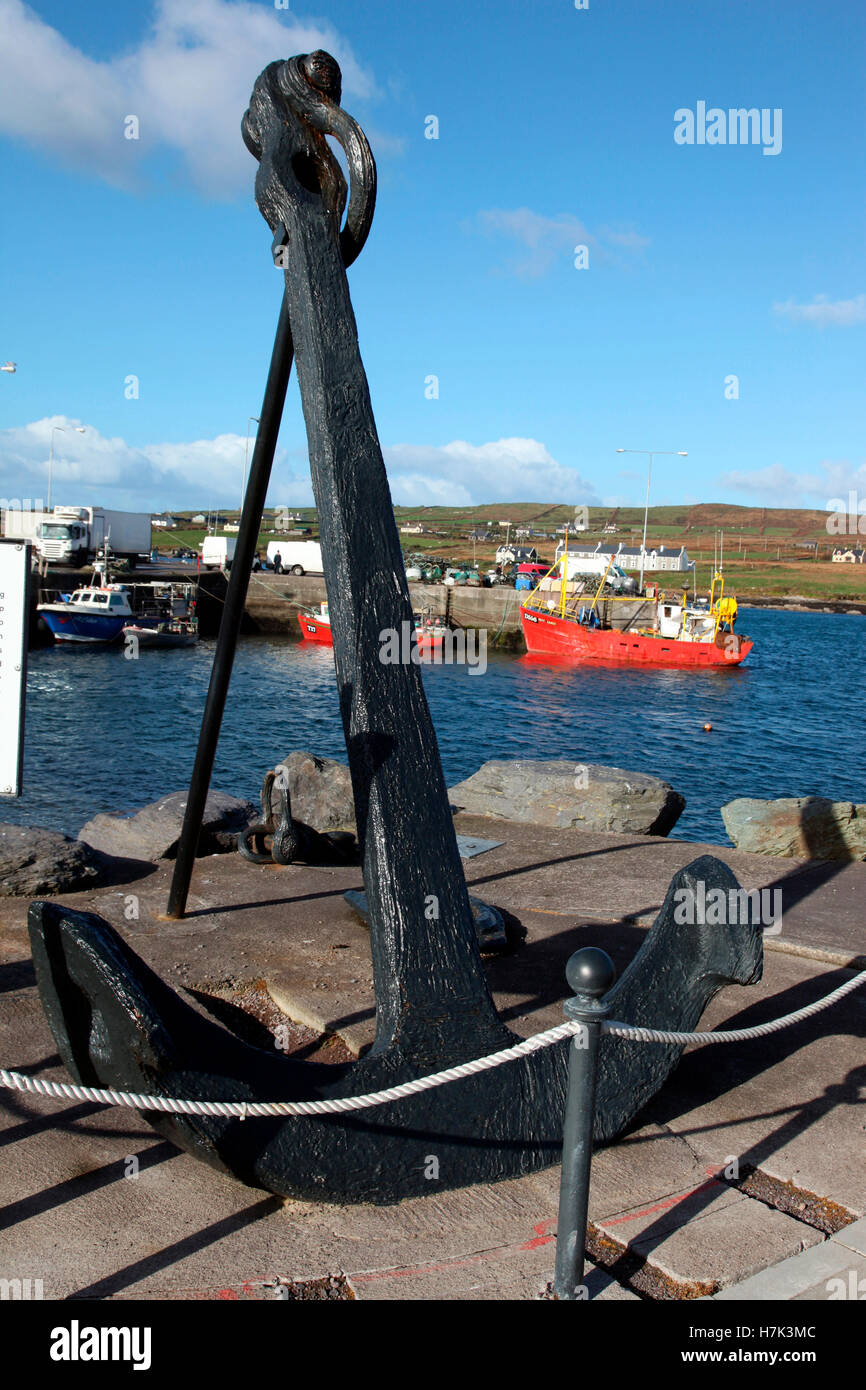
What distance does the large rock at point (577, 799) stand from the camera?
8750 mm

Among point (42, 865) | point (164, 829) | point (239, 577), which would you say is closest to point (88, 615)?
point (164, 829)

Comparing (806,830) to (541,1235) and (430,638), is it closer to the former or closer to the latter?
(541,1235)

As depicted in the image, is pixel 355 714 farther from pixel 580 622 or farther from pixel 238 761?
pixel 580 622

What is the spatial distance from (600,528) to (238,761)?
442 ft

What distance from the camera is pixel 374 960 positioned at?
10.5 feet

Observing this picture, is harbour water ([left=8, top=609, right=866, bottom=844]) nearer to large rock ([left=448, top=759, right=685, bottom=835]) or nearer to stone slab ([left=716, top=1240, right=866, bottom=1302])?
large rock ([left=448, top=759, right=685, bottom=835])

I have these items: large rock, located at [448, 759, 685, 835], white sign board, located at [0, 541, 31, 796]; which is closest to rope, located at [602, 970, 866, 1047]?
white sign board, located at [0, 541, 31, 796]

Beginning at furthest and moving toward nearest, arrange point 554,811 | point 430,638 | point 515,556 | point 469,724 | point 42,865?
point 515,556 → point 430,638 → point 469,724 → point 554,811 → point 42,865

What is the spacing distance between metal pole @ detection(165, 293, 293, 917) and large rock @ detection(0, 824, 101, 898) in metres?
1.10

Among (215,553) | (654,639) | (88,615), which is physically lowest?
(654,639)

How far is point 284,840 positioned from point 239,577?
2020 millimetres

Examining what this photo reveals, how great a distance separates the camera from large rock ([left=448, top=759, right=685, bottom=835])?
28.7 feet

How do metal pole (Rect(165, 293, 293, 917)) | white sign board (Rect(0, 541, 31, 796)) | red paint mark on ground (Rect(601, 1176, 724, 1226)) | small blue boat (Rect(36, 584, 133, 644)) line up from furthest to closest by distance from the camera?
small blue boat (Rect(36, 584, 133, 644))
white sign board (Rect(0, 541, 31, 796))
metal pole (Rect(165, 293, 293, 917))
red paint mark on ground (Rect(601, 1176, 724, 1226))

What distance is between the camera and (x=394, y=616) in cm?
347
